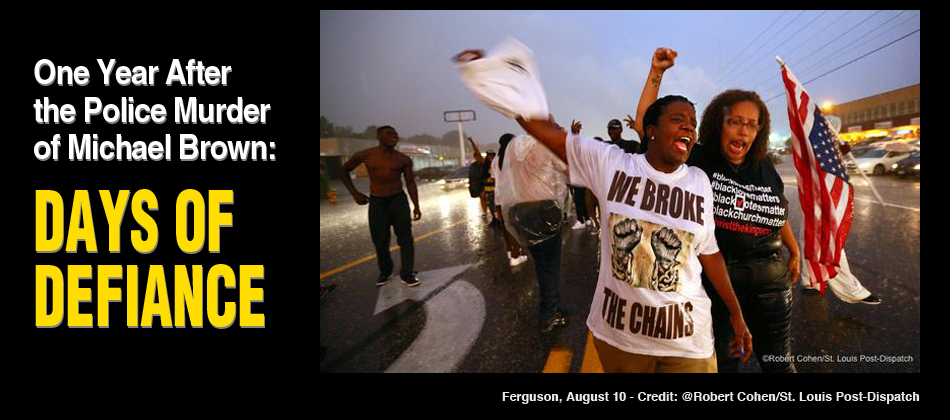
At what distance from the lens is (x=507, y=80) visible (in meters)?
1.49

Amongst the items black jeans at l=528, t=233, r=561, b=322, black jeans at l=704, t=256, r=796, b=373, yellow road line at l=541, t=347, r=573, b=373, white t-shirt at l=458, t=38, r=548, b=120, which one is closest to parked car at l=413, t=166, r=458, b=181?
black jeans at l=528, t=233, r=561, b=322

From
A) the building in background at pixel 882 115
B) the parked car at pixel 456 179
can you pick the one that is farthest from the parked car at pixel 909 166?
the building in background at pixel 882 115

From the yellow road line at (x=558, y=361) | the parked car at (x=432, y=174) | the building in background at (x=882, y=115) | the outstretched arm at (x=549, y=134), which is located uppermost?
the building in background at (x=882, y=115)

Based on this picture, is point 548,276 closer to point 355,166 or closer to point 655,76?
point 655,76

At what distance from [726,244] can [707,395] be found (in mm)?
844

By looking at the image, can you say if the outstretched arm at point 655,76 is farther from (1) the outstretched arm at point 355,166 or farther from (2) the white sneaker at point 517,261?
(1) the outstretched arm at point 355,166

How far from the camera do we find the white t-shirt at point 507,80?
148cm

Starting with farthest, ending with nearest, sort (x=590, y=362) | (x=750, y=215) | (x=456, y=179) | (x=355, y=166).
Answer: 1. (x=456, y=179)
2. (x=355, y=166)
3. (x=590, y=362)
4. (x=750, y=215)

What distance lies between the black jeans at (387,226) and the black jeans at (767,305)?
3.25 m

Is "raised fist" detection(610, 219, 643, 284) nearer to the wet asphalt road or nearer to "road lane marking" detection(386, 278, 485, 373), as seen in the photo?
the wet asphalt road

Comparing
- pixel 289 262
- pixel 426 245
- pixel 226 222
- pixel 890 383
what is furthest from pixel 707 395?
pixel 426 245

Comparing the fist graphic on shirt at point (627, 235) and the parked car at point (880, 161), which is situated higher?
the parked car at point (880, 161)

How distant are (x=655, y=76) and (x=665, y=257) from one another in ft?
3.54

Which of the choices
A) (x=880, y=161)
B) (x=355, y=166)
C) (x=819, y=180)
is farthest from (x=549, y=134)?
(x=880, y=161)
